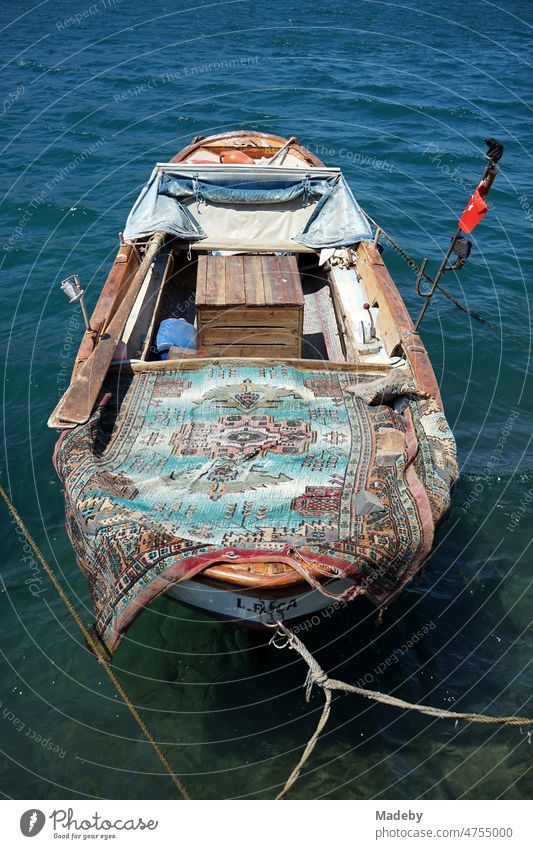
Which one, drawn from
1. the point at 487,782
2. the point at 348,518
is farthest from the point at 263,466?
the point at 487,782

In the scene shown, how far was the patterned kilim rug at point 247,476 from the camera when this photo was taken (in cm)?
603

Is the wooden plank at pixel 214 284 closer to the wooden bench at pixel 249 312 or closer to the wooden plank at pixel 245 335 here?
the wooden bench at pixel 249 312

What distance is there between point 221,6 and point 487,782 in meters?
48.8

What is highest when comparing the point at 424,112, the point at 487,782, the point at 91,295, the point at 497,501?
the point at 424,112

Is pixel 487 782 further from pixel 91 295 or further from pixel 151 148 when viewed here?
pixel 151 148

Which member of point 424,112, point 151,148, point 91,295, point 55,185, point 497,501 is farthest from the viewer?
point 424,112

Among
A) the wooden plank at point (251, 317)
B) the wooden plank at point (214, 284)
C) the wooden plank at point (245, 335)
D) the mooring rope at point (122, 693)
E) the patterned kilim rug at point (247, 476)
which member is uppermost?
the wooden plank at point (214, 284)

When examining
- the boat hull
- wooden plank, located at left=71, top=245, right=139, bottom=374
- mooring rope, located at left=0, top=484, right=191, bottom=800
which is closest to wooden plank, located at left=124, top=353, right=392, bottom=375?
wooden plank, located at left=71, top=245, right=139, bottom=374

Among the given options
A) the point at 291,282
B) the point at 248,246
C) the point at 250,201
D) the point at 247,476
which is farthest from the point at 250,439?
the point at 250,201

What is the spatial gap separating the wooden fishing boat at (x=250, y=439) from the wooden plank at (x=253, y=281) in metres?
0.03

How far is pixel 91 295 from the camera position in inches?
615

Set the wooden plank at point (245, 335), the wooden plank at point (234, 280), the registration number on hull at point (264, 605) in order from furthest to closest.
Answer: the wooden plank at point (245, 335) < the wooden plank at point (234, 280) < the registration number on hull at point (264, 605)

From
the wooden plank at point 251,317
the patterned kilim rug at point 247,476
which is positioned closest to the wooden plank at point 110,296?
the patterned kilim rug at point 247,476

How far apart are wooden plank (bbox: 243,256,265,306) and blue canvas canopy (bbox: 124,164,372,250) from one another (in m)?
2.83
